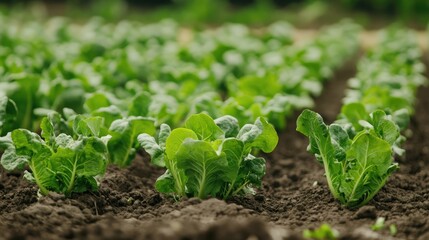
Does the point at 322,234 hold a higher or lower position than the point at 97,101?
lower

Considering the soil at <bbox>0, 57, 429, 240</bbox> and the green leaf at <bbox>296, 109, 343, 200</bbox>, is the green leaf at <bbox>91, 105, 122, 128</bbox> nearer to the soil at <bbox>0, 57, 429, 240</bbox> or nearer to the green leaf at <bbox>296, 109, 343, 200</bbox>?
the soil at <bbox>0, 57, 429, 240</bbox>

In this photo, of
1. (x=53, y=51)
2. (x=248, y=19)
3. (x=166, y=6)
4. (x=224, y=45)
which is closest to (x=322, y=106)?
(x=224, y=45)

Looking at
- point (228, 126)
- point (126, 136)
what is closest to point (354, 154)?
point (228, 126)

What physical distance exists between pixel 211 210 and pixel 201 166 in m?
0.34

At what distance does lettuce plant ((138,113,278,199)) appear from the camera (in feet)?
12.6

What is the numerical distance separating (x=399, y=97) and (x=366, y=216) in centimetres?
229

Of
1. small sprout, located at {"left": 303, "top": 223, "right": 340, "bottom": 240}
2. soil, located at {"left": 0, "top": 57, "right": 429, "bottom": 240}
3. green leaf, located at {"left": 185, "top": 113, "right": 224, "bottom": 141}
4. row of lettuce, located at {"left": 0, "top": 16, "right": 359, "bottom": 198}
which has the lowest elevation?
soil, located at {"left": 0, "top": 57, "right": 429, "bottom": 240}

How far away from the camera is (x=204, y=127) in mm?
4062

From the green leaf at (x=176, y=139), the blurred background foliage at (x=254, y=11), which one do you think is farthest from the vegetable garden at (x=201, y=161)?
the blurred background foliage at (x=254, y=11)

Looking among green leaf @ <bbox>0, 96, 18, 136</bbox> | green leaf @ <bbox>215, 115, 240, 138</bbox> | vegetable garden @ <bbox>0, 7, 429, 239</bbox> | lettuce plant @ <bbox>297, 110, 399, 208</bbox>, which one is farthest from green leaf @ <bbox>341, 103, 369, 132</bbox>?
green leaf @ <bbox>0, 96, 18, 136</bbox>

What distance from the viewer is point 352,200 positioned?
4.14 m

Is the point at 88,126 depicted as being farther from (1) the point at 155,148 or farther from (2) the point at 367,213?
(2) the point at 367,213

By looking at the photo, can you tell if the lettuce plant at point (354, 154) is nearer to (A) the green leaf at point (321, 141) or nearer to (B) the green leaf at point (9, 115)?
(A) the green leaf at point (321, 141)

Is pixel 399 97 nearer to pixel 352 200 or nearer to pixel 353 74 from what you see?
pixel 352 200
